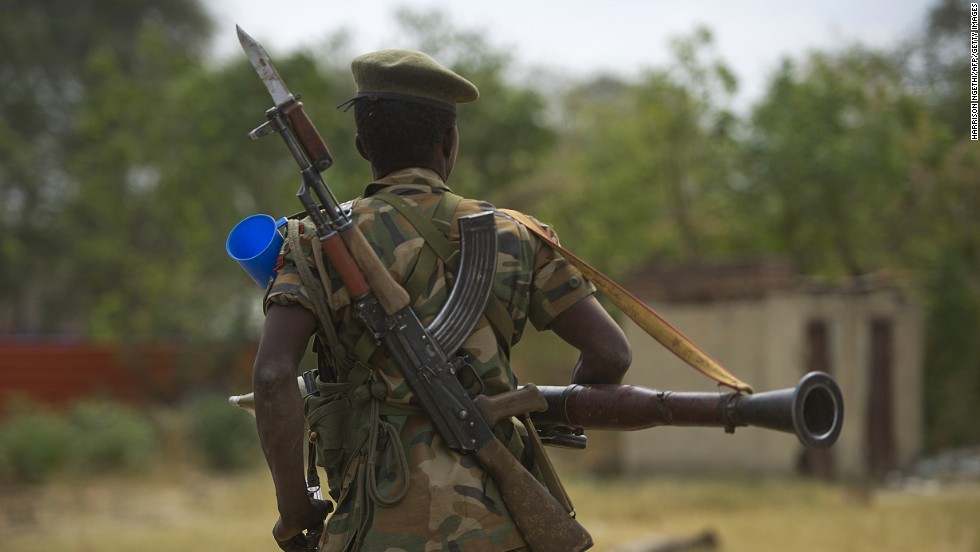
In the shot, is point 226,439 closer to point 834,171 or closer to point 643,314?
point 834,171

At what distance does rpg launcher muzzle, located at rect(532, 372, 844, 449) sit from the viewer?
7.80 ft

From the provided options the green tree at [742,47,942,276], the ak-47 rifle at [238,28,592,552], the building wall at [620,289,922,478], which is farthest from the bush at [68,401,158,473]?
the ak-47 rifle at [238,28,592,552]

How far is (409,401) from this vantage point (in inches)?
106

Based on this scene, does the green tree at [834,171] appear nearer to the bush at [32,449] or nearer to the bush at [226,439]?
the bush at [226,439]

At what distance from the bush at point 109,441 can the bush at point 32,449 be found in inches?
8.1

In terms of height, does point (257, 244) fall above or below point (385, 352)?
above

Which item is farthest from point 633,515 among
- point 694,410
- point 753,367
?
point 694,410

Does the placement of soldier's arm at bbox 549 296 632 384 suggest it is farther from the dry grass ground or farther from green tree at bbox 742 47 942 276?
green tree at bbox 742 47 942 276

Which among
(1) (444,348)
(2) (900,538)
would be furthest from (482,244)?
(2) (900,538)

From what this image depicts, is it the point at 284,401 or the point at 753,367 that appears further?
the point at 753,367

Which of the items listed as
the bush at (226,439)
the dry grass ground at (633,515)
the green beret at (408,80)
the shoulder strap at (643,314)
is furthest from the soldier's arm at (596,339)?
the bush at (226,439)

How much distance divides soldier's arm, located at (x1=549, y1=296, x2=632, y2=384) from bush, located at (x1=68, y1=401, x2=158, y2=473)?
1324 centimetres

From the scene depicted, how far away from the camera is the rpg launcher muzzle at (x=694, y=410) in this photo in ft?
7.80

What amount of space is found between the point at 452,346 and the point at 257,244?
1.77 ft
